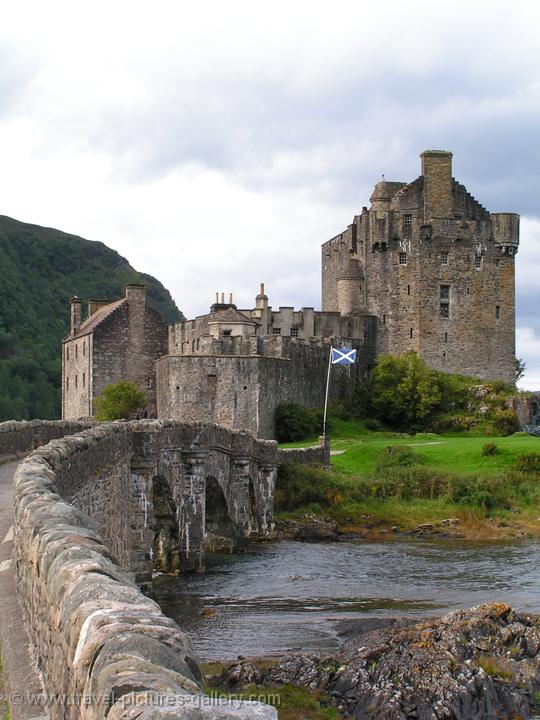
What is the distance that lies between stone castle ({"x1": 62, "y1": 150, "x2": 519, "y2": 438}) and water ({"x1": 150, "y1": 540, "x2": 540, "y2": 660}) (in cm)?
2711

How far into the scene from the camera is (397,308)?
224 ft

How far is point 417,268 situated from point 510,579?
3937cm

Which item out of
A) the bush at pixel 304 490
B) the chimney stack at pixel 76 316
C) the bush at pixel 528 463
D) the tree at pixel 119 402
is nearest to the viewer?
the bush at pixel 304 490

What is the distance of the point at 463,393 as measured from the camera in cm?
6200

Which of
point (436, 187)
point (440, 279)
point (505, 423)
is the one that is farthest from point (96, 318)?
point (505, 423)

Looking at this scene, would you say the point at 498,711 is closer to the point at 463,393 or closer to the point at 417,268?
the point at 463,393

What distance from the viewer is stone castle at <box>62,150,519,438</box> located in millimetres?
65250

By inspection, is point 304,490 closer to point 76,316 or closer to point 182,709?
point 76,316

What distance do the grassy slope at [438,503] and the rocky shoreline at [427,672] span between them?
835 inches

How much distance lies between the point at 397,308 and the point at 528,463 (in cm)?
2312

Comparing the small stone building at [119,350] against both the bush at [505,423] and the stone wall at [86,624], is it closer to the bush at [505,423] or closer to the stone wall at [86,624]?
the bush at [505,423]

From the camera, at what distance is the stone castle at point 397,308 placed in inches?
2569

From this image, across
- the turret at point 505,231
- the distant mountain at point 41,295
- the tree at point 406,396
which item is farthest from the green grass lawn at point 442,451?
the distant mountain at point 41,295

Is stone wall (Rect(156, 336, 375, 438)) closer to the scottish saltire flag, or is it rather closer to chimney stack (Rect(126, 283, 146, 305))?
the scottish saltire flag
